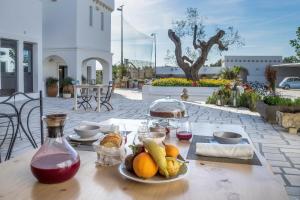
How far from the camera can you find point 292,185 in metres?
3.16

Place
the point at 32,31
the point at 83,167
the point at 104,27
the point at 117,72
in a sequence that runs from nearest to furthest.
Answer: the point at 83,167, the point at 32,31, the point at 104,27, the point at 117,72

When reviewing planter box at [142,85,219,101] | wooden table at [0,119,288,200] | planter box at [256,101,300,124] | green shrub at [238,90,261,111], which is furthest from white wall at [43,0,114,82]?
wooden table at [0,119,288,200]

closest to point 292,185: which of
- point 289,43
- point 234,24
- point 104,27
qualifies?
point 104,27

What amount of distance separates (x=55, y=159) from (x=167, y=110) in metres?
1.29

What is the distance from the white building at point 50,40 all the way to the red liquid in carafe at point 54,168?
7.78 metres

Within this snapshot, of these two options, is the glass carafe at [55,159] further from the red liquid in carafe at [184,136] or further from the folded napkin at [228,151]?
the red liquid in carafe at [184,136]

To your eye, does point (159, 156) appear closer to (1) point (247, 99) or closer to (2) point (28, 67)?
(1) point (247, 99)

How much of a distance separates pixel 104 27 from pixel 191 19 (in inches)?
196

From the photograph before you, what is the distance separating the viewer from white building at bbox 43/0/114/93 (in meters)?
14.0

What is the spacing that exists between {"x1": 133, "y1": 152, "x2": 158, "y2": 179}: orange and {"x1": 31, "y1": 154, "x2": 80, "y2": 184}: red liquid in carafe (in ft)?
0.90

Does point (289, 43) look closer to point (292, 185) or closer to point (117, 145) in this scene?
point (292, 185)

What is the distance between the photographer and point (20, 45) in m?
11.0

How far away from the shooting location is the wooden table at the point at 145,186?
1229mm

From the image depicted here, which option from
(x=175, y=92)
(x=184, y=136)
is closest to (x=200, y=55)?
(x=175, y=92)
